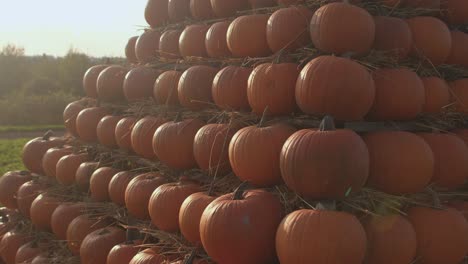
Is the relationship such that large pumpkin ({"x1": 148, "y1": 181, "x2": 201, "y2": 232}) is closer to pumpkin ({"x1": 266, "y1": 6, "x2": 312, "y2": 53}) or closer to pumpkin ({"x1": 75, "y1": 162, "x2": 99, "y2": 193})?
pumpkin ({"x1": 266, "y1": 6, "x2": 312, "y2": 53})

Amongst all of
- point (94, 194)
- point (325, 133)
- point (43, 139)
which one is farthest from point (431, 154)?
point (43, 139)

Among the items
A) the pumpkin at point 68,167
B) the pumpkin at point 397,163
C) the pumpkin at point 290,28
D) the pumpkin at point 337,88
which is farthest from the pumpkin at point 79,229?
the pumpkin at point 397,163

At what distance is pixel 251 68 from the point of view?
379cm

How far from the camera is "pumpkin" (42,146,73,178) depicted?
5645 millimetres

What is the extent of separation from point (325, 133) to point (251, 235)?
74 centimetres

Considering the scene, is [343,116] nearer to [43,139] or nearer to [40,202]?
[40,202]

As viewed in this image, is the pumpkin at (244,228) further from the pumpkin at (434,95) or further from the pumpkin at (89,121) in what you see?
the pumpkin at (89,121)

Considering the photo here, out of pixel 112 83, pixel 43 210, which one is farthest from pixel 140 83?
pixel 43 210

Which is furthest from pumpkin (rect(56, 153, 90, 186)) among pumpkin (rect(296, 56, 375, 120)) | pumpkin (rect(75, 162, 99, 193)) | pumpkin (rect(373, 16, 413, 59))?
pumpkin (rect(373, 16, 413, 59))

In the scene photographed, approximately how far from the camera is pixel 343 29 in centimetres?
309

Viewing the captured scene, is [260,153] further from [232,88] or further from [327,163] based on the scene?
[232,88]

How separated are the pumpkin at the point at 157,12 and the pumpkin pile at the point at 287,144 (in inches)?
11.4

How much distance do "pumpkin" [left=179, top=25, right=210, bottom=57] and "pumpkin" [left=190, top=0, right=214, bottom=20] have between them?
0.21 meters

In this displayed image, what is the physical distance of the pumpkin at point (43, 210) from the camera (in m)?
5.24
